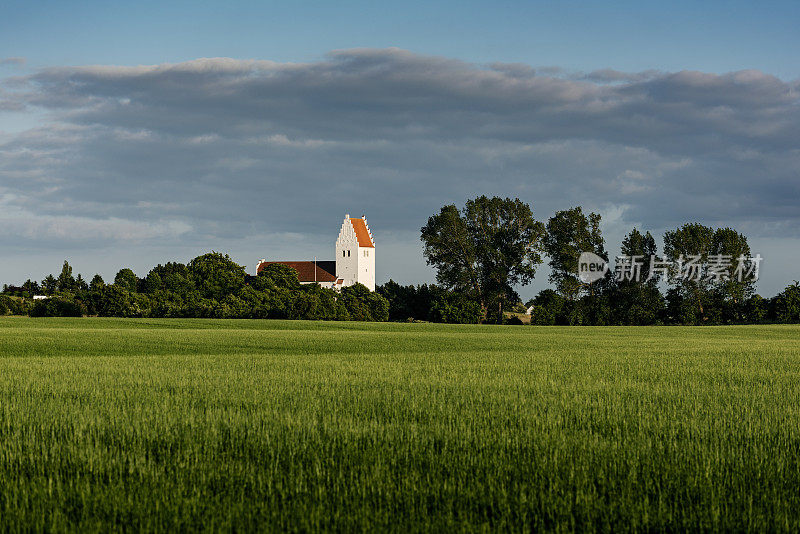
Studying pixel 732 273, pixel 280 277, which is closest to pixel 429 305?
pixel 280 277

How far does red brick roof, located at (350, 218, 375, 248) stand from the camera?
140250 millimetres

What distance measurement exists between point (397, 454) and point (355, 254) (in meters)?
131

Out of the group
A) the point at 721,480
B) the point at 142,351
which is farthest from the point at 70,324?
the point at 721,480

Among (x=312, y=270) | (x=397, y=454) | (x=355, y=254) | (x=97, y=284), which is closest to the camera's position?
(x=397, y=454)

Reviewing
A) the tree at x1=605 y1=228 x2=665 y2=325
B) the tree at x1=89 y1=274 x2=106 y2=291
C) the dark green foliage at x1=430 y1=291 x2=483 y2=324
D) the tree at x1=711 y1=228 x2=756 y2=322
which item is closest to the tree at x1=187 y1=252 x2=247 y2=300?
the tree at x1=89 y1=274 x2=106 y2=291

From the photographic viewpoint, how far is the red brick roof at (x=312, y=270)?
142375 millimetres

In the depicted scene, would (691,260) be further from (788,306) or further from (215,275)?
(215,275)

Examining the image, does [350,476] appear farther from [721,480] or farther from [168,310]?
[168,310]

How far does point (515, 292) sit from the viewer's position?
89688 millimetres

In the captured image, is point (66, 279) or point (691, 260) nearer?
point (691, 260)

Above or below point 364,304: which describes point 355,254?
above

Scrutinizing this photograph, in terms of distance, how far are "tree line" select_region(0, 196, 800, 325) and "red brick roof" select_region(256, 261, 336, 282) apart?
45801mm

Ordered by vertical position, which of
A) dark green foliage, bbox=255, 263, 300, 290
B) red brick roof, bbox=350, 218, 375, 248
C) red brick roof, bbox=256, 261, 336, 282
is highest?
red brick roof, bbox=350, 218, 375, 248

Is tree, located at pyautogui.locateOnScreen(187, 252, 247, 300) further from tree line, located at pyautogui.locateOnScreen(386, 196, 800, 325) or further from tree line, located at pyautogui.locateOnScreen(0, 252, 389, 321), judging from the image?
tree line, located at pyautogui.locateOnScreen(386, 196, 800, 325)
